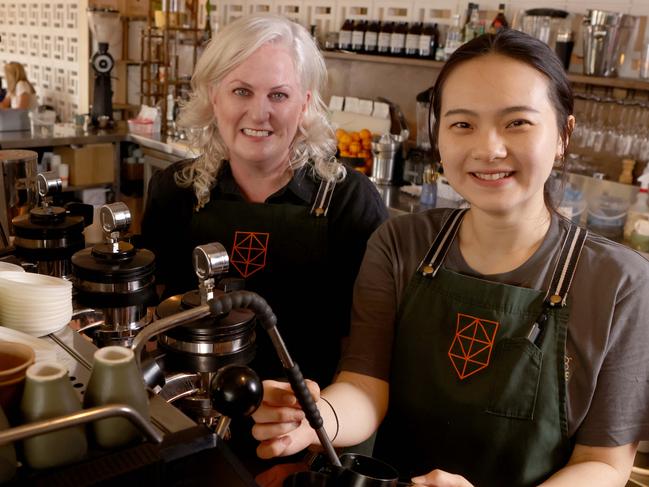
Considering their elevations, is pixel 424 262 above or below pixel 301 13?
below

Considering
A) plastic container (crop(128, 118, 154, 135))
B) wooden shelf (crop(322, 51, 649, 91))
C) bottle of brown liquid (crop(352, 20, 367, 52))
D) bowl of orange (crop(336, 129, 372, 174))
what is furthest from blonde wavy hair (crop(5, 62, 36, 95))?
bowl of orange (crop(336, 129, 372, 174))

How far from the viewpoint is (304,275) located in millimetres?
1835

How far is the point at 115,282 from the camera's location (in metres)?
1.27

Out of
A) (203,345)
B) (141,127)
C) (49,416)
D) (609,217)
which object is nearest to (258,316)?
(203,345)

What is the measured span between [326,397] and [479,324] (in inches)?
13.3

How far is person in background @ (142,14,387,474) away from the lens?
5.85ft

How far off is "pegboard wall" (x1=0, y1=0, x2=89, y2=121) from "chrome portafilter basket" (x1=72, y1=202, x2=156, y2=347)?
5.53 metres

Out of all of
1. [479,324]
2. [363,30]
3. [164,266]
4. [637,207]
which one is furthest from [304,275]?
[363,30]

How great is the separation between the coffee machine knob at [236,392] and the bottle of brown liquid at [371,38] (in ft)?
13.2

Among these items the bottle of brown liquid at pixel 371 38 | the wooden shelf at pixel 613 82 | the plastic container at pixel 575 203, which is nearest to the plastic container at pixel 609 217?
the plastic container at pixel 575 203

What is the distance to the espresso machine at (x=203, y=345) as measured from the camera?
3.53 feet

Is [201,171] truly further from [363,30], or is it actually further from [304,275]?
[363,30]

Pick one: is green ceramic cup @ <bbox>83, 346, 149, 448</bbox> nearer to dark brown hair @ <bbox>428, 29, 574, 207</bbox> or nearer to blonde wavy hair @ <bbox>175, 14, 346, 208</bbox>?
dark brown hair @ <bbox>428, 29, 574, 207</bbox>

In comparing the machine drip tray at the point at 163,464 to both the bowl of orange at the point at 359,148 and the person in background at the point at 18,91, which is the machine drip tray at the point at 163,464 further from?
the person in background at the point at 18,91
